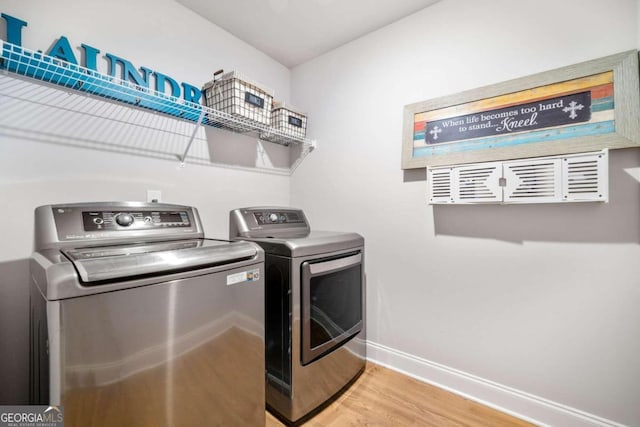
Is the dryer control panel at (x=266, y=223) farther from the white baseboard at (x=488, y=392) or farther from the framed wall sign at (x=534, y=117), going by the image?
the white baseboard at (x=488, y=392)

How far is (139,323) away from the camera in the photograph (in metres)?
0.84

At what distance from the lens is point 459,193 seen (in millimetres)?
1603

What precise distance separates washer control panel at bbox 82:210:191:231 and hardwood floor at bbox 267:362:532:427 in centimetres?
115

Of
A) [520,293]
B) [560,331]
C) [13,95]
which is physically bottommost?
[560,331]

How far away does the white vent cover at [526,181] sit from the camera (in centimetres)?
126

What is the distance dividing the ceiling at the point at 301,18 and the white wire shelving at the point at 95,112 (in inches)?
28.0

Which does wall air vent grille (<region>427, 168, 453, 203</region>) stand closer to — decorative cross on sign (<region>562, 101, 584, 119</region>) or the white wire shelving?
decorative cross on sign (<region>562, 101, 584, 119</region>)

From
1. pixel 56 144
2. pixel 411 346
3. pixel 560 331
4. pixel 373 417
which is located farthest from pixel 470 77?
pixel 56 144

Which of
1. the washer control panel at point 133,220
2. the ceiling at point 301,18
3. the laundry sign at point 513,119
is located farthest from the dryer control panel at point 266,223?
the ceiling at point 301,18

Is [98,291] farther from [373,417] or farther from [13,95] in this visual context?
[373,417]

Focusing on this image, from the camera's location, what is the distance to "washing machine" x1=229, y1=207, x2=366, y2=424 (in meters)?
1.38

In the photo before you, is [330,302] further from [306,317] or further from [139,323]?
[139,323]

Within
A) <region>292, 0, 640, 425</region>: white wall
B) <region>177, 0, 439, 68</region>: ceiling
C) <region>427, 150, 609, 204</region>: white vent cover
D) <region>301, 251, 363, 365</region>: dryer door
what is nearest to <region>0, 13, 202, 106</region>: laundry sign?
<region>177, 0, 439, 68</region>: ceiling

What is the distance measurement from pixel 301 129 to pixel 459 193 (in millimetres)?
1321
